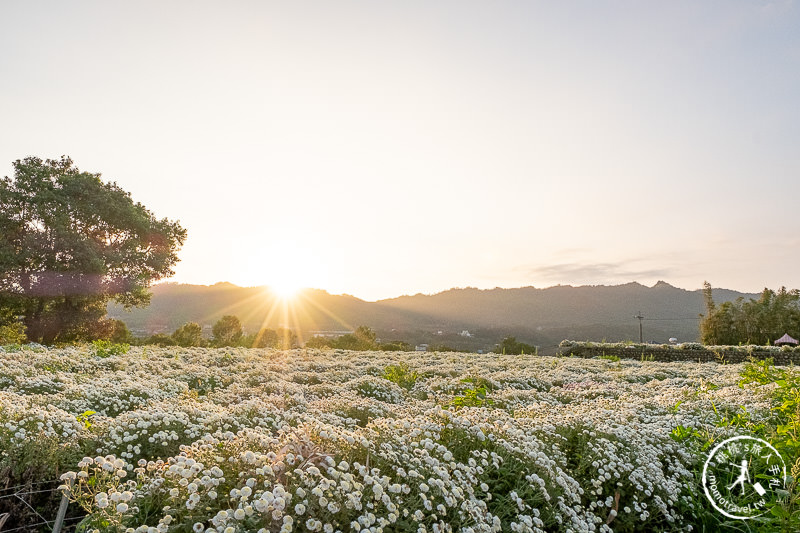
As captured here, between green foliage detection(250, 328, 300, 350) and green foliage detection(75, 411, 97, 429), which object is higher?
green foliage detection(75, 411, 97, 429)

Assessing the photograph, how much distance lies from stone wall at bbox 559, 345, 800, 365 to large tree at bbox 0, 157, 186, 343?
1195 inches

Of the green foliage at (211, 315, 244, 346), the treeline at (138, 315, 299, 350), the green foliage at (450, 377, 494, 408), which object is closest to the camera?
the green foliage at (450, 377, 494, 408)

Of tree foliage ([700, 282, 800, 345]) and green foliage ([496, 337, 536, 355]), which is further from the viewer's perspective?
tree foliage ([700, 282, 800, 345])

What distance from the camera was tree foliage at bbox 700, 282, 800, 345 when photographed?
66.3m

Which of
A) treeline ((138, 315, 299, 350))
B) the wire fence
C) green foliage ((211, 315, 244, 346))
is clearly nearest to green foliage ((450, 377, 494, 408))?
the wire fence

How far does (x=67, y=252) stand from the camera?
2994 cm

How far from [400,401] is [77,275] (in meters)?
27.6

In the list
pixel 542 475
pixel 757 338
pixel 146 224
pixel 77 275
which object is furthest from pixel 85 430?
pixel 757 338

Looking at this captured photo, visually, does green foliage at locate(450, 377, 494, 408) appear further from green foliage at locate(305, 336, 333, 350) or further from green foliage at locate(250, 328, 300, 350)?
green foliage at locate(250, 328, 300, 350)

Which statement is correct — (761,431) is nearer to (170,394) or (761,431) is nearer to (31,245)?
(170,394)

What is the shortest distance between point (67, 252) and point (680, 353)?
126 feet

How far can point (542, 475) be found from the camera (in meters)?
4.46

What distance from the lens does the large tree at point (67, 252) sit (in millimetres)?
29234

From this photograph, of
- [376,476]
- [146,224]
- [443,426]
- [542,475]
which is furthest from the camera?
[146,224]
